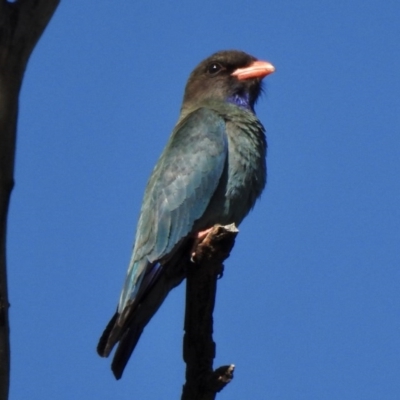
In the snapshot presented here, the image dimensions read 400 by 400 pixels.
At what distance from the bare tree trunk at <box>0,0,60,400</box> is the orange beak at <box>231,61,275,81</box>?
337 cm

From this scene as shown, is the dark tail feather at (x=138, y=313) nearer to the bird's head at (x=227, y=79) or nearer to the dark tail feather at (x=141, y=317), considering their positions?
the dark tail feather at (x=141, y=317)

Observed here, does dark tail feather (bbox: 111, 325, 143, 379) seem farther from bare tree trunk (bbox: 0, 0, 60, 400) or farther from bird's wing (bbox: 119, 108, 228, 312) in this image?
bare tree trunk (bbox: 0, 0, 60, 400)

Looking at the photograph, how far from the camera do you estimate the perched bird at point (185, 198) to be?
530cm

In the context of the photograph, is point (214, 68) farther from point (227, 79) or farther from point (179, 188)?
point (179, 188)

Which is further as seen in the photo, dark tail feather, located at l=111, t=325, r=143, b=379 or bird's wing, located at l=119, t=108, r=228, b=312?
bird's wing, located at l=119, t=108, r=228, b=312

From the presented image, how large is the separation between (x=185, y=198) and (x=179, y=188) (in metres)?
0.13

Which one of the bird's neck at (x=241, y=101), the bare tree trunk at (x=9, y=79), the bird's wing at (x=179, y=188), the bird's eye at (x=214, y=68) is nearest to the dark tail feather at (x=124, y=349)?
the bird's wing at (x=179, y=188)

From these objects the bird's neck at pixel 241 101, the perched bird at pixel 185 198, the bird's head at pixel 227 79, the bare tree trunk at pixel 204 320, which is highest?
the bird's head at pixel 227 79

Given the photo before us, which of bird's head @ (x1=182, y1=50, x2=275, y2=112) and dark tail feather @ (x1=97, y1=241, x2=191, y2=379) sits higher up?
bird's head @ (x1=182, y1=50, x2=275, y2=112)

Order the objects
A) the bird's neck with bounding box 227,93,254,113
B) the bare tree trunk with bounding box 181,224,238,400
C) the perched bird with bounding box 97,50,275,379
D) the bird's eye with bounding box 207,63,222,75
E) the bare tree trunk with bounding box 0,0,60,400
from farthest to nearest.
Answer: the bird's eye with bounding box 207,63,222,75, the bird's neck with bounding box 227,93,254,113, the perched bird with bounding box 97,50,275,379, the bare tree trunk with bounding box 181,224,238,400, the bare tree trunk with bounding box 0,0,60,400

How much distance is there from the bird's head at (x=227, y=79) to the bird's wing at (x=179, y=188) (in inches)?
26.2

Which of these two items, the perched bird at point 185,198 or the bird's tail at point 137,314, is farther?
the perched bird at point 185,198

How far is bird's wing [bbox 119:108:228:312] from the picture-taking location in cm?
564

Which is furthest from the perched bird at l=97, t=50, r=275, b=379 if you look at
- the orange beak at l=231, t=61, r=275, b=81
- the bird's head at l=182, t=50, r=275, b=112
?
the orange beak at l=231, t=61, r=275, b=81
